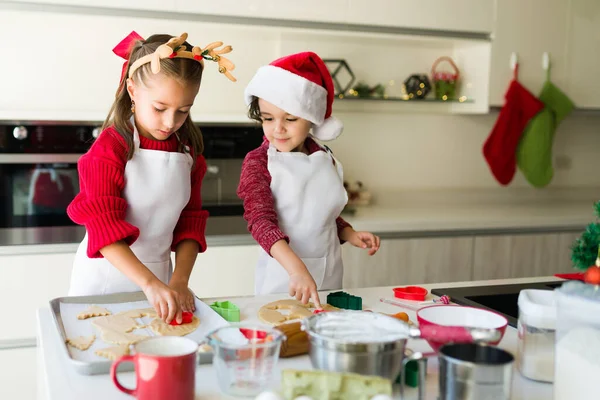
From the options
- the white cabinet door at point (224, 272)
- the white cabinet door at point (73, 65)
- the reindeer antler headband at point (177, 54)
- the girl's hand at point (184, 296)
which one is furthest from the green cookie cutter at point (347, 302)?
the white cabinet door at point (73, 65)

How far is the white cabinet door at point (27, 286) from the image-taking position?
7.07ft

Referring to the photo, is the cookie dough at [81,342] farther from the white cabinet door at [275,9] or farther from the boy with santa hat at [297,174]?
the white cabinet door at [275,9]

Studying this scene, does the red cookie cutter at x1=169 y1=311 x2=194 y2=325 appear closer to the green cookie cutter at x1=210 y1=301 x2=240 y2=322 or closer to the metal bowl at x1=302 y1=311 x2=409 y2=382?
the green cookie cutter at x1=210 y1=301 x2=240 y2=322

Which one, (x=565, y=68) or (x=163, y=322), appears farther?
(x=565, y=68)

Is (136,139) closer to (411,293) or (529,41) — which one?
(411,293)

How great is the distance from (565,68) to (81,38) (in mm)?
2055

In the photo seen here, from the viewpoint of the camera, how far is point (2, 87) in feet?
7.65

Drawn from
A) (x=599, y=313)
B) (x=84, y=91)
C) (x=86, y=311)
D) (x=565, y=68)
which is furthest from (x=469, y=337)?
(x=565, y=68)

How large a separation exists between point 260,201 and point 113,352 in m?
0.63

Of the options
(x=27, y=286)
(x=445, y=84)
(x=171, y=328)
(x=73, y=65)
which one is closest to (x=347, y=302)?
(x=171, y=328)

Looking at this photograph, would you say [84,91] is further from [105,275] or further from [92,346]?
[92,346]

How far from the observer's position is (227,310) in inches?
46.0

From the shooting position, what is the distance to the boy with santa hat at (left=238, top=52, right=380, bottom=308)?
155 centimetres

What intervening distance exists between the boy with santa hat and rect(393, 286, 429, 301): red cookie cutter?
0.52 ft
